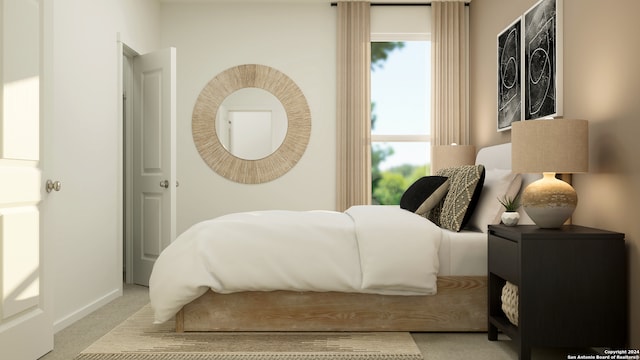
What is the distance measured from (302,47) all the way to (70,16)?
8.41 feet

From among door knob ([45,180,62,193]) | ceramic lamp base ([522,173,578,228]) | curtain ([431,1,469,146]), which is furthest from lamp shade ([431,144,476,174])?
door knob ([45,180,62,193])

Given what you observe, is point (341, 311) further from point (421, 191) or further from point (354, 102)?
point (354, 102)

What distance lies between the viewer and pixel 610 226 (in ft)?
9.06

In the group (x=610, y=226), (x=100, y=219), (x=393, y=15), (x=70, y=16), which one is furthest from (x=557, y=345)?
(x=393, y=15)

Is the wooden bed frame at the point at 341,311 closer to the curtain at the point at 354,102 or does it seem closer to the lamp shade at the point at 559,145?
the lamp shade at the point at 559,145

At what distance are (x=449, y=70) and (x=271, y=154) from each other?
6.63ft

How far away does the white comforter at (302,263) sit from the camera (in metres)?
2.95

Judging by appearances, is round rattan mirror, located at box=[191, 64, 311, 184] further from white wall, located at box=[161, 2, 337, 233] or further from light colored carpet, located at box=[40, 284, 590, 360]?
light colored carpet, located at box=[40, 284, 590, 360]

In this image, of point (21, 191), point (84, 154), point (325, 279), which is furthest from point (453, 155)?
point (21, 191)

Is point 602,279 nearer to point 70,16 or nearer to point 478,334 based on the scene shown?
point 478,334

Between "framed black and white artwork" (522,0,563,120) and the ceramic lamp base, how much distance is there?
0.78m

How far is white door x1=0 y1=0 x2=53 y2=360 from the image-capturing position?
8.23ft

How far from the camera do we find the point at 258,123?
567cm

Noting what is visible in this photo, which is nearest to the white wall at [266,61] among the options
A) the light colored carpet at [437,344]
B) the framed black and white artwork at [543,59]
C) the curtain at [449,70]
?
the curtain at [449,70]
